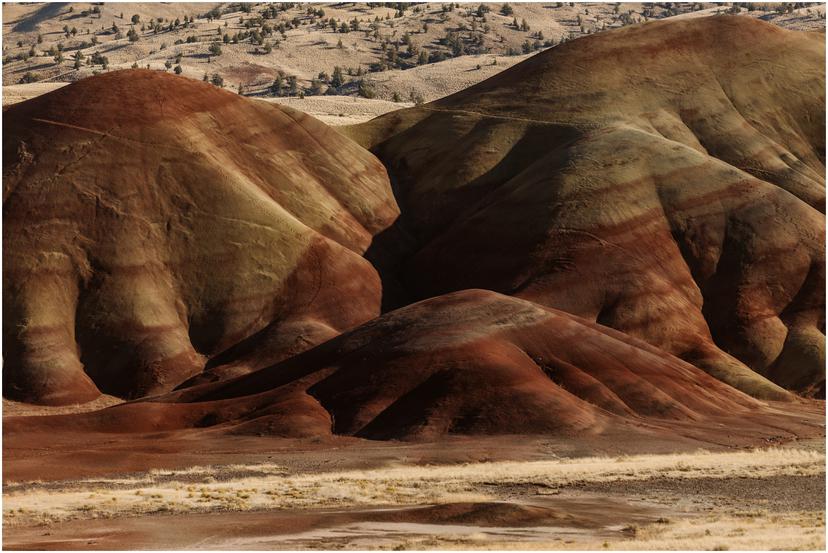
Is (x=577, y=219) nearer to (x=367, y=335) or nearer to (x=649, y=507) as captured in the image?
(x=367, y=335)

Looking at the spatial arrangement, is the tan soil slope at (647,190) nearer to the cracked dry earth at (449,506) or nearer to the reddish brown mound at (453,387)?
the reddish brown mound at (453,387)

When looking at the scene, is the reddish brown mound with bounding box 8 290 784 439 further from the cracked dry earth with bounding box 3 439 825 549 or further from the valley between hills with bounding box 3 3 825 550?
the cracked dry earth with bounding box 3 439 825 549

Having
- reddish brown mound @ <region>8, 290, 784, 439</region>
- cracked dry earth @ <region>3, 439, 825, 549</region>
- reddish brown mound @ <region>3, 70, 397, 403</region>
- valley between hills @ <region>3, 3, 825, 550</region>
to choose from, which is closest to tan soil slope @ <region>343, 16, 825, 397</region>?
valley between hills @ <region>3, 3, 825, 550</region>

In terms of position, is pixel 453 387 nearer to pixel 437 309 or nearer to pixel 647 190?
pixel 437 309

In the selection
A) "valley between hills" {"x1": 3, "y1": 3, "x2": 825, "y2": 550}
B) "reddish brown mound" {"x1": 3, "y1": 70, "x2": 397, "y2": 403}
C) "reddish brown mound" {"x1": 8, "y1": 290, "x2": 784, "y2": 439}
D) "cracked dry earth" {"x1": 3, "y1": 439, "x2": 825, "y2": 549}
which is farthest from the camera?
"reddish brown mound" {"x1": 3, "y1": 70, "x2": 397, "y2": 403}

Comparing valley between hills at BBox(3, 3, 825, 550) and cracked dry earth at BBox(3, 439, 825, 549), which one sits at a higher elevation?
cracked dry earth at BBox(3, 439, 825, 549)

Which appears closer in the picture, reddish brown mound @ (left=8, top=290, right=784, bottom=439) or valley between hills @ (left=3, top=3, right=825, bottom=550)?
valley between hills @ (left=3, top=3, right=825, bottom=550)
